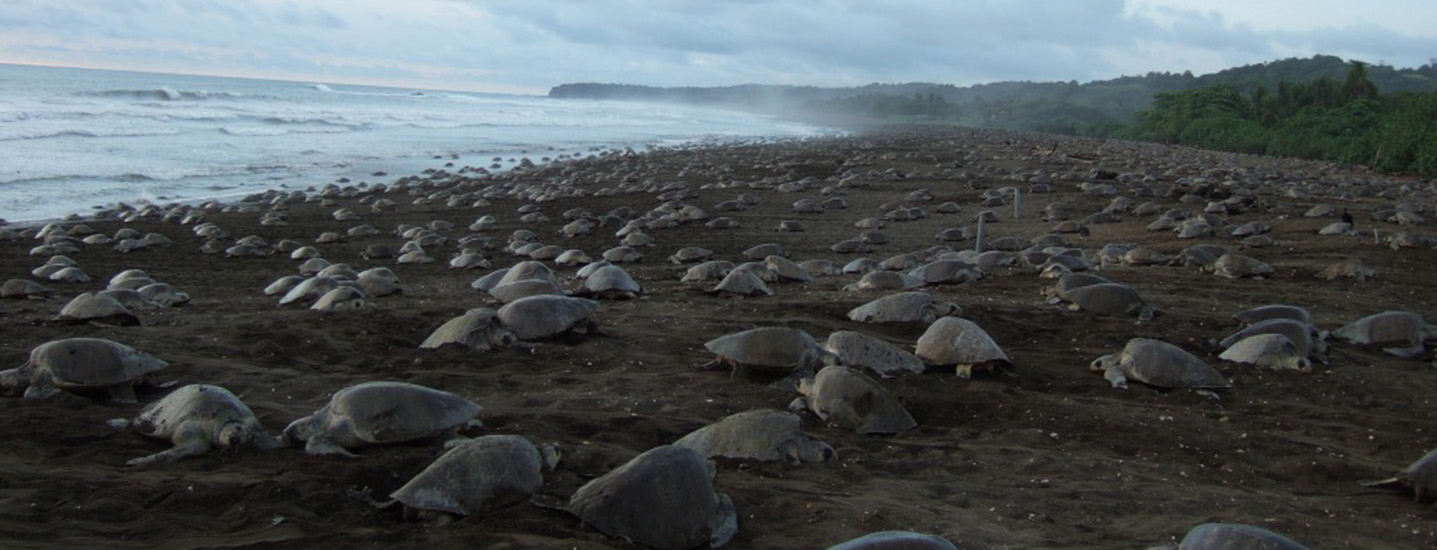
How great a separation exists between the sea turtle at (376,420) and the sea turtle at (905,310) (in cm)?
364

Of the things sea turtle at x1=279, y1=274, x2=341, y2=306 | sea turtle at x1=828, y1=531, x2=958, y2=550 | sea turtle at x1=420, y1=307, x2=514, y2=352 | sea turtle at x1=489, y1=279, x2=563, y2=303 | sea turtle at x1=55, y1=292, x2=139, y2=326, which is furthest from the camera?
sea turtle at x1=279, y1=274, x2=341, y2=306

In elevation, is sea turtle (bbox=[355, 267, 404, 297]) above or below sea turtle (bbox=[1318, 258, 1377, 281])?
below

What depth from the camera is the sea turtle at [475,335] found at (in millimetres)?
6422

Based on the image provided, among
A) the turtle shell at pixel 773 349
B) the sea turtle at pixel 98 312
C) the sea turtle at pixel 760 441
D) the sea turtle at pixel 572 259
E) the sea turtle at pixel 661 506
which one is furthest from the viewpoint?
the sea turtle at pixel 572 259

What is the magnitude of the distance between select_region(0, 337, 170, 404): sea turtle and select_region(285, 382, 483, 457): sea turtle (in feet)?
4.28

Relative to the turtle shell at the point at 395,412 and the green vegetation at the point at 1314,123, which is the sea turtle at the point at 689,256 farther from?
the green vegetation at the point at 1314,123

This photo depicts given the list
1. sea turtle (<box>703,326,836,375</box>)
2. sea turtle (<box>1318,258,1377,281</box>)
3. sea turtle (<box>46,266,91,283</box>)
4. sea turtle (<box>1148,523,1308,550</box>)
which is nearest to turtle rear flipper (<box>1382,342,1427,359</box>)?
sea turtle (<box>1318,258,1377,281</box>)

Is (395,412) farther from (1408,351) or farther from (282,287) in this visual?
(1408,351)

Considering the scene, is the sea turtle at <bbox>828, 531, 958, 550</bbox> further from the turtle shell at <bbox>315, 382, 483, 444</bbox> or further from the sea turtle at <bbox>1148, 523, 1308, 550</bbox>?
the turtle shell at <bbox>315, 382, 483, 444</bbox>

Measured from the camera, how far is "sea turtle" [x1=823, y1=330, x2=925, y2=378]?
6.00 m

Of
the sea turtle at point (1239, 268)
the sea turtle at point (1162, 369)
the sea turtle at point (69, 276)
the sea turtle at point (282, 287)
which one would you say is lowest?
the sea turtle at point (69, 276)

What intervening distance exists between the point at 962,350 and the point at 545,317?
2.77m

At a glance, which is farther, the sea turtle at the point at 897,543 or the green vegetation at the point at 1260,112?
the green vegetation at the point at 1260,112

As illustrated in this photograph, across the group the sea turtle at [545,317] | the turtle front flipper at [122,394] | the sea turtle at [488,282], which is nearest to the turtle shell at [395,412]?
the turtle front flipper at [122,394]
